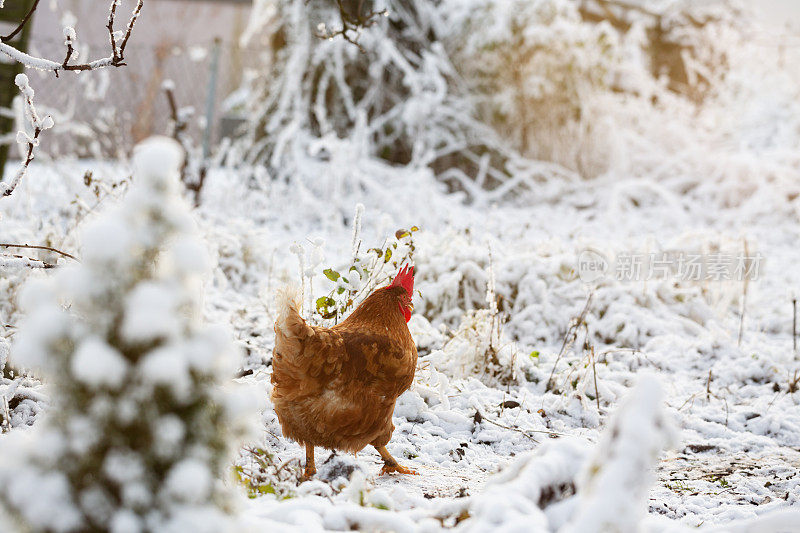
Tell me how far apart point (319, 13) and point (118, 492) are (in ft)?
23.7

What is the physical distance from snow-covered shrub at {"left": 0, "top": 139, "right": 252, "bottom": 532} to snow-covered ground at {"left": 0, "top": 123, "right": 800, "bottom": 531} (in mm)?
222

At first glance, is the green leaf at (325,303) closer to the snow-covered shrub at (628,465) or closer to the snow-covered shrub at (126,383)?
the snow-covered shrub at (126,383)

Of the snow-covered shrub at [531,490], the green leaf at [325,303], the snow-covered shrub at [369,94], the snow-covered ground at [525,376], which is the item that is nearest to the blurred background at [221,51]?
the snow-covered shrub at [369,94]

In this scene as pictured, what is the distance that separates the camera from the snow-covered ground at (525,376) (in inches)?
49.3

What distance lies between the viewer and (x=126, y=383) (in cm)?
87

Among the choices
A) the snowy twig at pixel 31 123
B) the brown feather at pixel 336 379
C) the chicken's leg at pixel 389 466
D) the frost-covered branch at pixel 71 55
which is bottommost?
the chicken's leg at pixel 389 466

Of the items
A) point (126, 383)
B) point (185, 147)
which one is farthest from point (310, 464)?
point (185, 147)

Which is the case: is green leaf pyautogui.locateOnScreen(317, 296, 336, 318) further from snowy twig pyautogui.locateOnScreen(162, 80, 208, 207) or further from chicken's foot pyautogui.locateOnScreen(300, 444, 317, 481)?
snowy twig pyautogui.locateOnScreen(162, 80, 208, 207)

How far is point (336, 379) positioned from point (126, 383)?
1.15m

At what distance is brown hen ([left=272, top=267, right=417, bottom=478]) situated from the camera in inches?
75.8

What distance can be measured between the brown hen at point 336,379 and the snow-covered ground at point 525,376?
11cm

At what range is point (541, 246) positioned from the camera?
4.74 metres

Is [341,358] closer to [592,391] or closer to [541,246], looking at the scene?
[592,391]

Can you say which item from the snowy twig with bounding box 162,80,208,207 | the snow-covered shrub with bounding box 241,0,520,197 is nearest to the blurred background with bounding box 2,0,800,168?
the snow-covered shrub with bounding box 241,0,520,197
